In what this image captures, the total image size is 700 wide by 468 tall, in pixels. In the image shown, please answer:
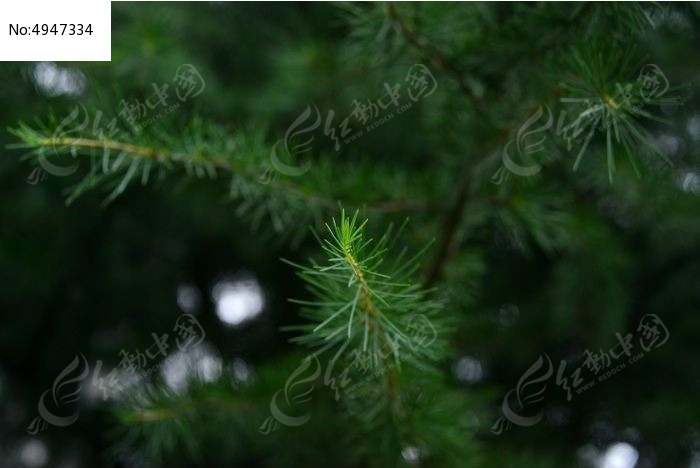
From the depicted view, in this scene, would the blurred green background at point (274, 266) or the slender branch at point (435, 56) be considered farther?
the blurred green background at point (274, 266)

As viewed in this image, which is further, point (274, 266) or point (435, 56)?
point (274, 266)

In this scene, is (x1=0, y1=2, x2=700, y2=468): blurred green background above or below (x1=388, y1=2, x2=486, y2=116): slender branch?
below

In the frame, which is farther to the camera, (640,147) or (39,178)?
(39,178)

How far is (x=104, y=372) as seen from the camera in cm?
82

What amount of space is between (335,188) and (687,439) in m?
0.46

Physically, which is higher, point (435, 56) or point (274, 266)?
point (435, 56)

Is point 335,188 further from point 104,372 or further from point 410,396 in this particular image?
point 104,372

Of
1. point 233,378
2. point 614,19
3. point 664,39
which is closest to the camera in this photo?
point 614,19

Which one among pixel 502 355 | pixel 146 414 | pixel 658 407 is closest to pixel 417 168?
pixel 502 355

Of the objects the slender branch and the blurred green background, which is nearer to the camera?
the slender branch

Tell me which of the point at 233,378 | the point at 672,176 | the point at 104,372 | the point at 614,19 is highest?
the point at 614,19

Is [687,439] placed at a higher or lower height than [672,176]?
lower

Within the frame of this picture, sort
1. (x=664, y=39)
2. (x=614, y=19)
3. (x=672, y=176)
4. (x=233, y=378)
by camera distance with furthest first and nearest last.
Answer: (x=664, y=39) < (x=672, y=176) < (x=233, y=378) < (x=614, y=19)

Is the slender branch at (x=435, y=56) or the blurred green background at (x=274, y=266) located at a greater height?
the slender branch at (x=435, y=56)
